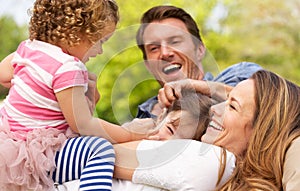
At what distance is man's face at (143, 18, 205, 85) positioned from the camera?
7.84 ft

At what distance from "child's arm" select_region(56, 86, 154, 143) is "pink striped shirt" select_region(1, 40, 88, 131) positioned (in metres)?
0.02

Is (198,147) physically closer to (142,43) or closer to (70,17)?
(70,17)

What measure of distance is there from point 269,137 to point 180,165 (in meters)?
0.27

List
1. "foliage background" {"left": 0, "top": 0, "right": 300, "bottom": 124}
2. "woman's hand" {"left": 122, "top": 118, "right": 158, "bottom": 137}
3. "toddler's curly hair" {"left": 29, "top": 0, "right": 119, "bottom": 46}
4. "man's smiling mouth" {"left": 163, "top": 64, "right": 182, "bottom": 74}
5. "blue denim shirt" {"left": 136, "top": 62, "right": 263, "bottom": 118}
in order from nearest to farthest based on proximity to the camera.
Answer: "toddler's curly hair" {"left": 29, "top": 0, "right": 119, "bottom": 46}
"woman's hand" {"left": 122, "top": 118, "right": 158, "bottom": 137}
"blue denim shirt" {"left": 136, "top": 62, "right": 263, "bottom": 118}
"man's smiling mouth" {"left": 163, "top": 64, "right": 182, "bottom": 74}
"foliage background" {"left": 0, "top": 0, "right": 300, "bottom": 124}

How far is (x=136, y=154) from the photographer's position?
59.6 inches

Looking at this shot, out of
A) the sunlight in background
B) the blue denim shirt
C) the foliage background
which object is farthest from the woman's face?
the foliage background

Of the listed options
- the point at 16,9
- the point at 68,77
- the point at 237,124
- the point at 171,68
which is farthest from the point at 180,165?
the point at 16,9

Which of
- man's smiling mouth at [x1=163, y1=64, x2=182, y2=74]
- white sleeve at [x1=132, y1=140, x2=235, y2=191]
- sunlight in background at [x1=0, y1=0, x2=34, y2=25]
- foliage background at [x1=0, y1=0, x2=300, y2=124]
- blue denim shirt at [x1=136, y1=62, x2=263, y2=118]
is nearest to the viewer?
white sleeve at [x1=132, y1=140, x2=235, y2=191]

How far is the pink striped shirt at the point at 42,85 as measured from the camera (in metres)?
1.52

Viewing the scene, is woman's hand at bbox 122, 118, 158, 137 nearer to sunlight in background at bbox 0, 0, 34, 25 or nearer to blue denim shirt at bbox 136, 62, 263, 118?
blue denim shirt at bbox 136, 62, 263, 118

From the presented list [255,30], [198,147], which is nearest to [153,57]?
[198,147]

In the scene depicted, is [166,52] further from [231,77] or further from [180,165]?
[180,165]

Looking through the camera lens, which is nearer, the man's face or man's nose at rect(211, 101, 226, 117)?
man's nose at rect(211, 101, 226, 117)

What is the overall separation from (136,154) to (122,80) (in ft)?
3.32
